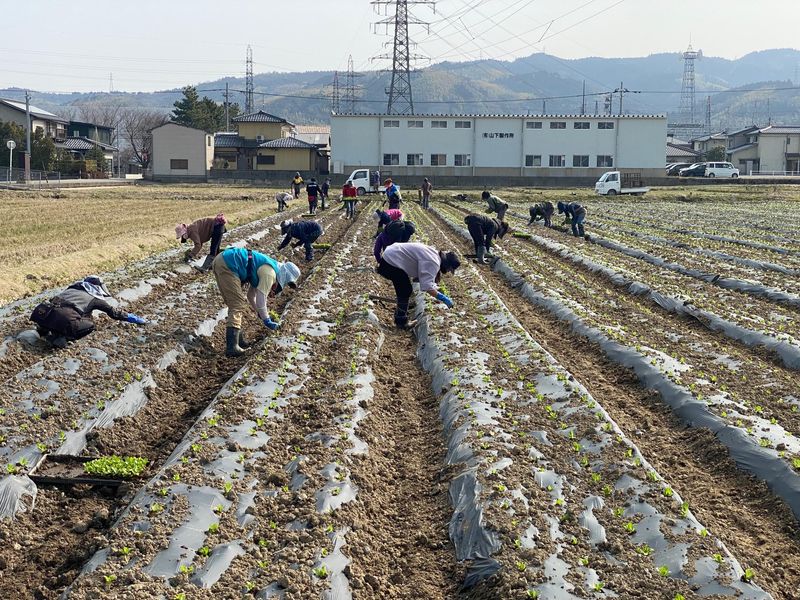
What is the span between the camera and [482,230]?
627 inches

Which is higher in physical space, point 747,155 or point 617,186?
point 747,155

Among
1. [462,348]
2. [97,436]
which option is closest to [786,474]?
[462,348]

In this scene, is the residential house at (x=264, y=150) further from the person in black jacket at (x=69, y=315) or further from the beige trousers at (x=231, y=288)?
the beige trousers at (x=231, y=288)

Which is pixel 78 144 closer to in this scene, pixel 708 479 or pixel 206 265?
pixel 206 265

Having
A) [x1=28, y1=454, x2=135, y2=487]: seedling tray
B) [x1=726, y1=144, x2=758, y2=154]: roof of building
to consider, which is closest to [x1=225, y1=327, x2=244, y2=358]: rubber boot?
[x1=28, y1=454, x2=135, y2=487]: seedling tray

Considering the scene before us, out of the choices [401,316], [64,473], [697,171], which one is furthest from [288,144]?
[64,473]

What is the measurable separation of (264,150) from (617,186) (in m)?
27.8

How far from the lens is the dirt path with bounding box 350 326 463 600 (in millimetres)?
4406

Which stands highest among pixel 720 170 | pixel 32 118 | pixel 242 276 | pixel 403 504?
pixel 32 118

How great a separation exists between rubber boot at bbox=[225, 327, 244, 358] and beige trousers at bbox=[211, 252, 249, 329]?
0.07 meters

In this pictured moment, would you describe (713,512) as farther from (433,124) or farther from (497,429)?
(433,124)

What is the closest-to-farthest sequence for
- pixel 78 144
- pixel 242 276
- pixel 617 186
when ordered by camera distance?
1. pixel 242 276
2. pixel 617 186
3. pixel 78 144

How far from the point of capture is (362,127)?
5709 centimetres

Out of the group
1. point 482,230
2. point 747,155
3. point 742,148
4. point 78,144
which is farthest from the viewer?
point 742,148
